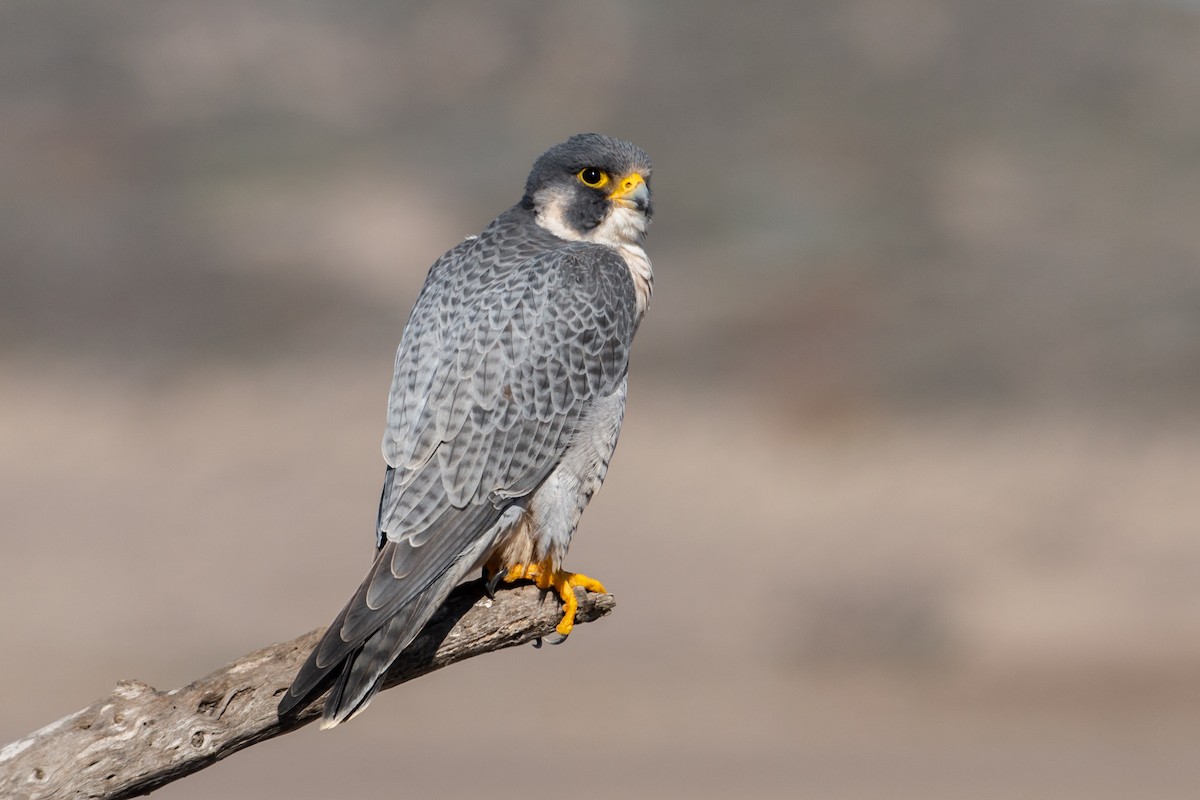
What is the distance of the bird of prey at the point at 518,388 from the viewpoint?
416 cm

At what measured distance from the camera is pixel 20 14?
37281 millimetres

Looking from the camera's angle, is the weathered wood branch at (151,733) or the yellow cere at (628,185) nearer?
the weathered wood branch at (151,733)

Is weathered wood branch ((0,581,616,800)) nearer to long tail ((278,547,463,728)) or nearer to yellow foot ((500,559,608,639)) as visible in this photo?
long tail ((278,547,463,728))

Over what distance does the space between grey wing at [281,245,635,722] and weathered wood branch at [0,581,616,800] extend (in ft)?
0.95

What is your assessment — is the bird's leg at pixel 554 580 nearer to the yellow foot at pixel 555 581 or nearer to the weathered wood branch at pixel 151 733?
the yellow foot at pixel 555 581

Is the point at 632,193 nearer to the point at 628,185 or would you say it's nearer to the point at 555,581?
the point at 628,185

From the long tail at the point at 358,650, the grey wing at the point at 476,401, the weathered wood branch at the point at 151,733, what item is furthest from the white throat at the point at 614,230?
the weathered wood branch at the point at 151,733

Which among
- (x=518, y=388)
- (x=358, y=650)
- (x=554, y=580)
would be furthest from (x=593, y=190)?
(x=358, y=650)

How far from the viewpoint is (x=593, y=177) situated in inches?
189

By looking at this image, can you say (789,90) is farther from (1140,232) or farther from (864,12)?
(1140,232)

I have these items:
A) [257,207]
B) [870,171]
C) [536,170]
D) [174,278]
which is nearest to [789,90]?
[870,171]

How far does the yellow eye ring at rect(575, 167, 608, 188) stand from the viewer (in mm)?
4789

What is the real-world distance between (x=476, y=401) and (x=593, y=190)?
2.86ft

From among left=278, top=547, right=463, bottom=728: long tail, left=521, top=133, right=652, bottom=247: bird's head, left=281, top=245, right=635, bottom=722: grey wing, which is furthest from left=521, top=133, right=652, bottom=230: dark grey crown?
left=278, top=547, right=463, bottom=728: long tail
